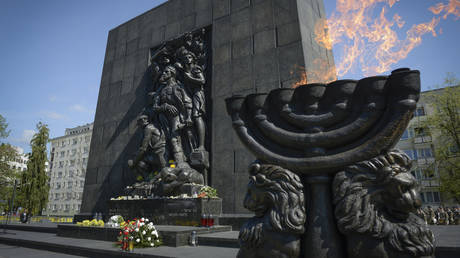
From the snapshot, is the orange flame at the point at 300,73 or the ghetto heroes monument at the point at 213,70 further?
the ghetto heroes monument at the point at 213,70

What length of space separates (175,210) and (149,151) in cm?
351

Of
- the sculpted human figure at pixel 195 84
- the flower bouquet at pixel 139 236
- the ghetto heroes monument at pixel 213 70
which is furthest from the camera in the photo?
the sculpted human figure at pixel 195 84

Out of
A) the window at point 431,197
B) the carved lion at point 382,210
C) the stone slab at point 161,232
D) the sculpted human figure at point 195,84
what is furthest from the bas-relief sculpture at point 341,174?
the window at point 431,197

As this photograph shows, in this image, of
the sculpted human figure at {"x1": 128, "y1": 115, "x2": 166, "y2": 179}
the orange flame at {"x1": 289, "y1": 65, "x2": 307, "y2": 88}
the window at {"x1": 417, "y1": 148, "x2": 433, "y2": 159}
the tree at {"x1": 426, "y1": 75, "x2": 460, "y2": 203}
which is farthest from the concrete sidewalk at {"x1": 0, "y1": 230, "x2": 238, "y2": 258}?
the window at {"x1": 417, "y1": 148, "x2": 433, "y2": 159}

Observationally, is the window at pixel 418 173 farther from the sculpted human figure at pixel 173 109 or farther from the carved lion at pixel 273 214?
the carved lion at pixel 273 214

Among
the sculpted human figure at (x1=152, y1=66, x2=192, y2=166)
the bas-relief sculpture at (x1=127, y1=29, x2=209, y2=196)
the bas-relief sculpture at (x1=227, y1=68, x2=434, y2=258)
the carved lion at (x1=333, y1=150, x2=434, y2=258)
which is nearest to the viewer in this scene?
the carved lion at (x1=333, y1=150, x2=434, y2=258)

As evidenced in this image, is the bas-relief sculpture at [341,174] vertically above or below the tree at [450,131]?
below

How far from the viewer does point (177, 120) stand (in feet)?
34.4

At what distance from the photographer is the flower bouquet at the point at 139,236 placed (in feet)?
19.1

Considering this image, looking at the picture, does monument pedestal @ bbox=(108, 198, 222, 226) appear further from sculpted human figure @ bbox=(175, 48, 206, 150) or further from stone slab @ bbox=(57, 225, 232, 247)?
sculpted human figure @ bbox=(175, 48, 206, 150)

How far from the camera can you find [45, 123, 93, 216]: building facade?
57219mm

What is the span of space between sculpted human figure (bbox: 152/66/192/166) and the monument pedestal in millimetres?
1875

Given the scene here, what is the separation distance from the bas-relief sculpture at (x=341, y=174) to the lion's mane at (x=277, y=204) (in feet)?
0.04

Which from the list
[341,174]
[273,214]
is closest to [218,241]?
[273,214]
